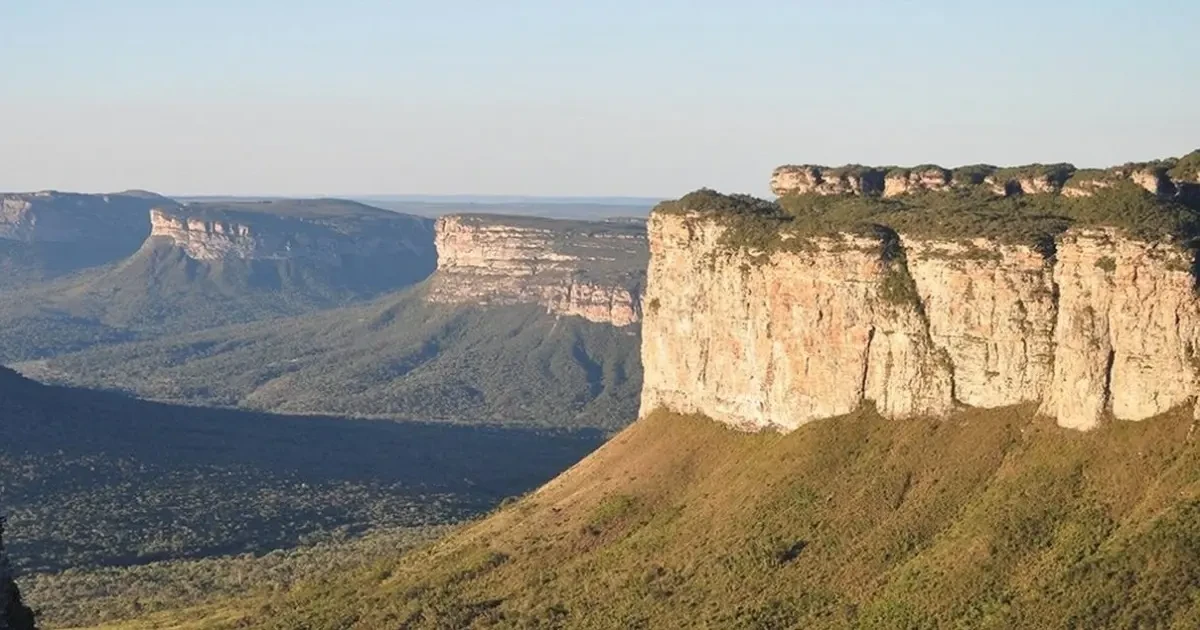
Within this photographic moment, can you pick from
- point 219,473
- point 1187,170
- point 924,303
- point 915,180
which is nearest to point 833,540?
point 924,303

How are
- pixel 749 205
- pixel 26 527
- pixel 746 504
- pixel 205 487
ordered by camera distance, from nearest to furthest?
1. pixel 746 504
2. pixel 749 205
3. pixel 26 527
4. pixel 205 487

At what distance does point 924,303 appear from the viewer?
6894 centimetres

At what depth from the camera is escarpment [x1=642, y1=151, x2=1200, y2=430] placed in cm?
6128

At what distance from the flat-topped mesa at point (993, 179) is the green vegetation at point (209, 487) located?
3428 centimetres

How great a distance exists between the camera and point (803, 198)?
85.9 metres

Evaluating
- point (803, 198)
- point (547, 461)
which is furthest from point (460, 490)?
point (803, 198)

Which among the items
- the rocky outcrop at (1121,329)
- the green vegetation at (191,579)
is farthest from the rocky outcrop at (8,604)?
the green vegetation at (191,579)

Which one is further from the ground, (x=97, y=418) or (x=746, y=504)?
(x=746, y=504)

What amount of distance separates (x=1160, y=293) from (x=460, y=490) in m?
88.7

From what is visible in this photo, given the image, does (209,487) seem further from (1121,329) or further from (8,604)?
(8,604)

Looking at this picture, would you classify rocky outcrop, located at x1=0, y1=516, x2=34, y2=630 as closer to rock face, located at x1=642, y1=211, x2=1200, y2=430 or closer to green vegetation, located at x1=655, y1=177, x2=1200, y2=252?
rock face, located at x1=642, y1=211, x2=1200, y2=430

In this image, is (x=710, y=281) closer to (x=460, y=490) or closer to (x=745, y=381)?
(x=745, y=381)

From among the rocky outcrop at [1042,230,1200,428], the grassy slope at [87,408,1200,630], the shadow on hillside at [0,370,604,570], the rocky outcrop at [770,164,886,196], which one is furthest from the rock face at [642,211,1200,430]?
the shadow on hillside at [0,370,604,570]

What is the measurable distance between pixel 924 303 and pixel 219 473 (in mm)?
85201
